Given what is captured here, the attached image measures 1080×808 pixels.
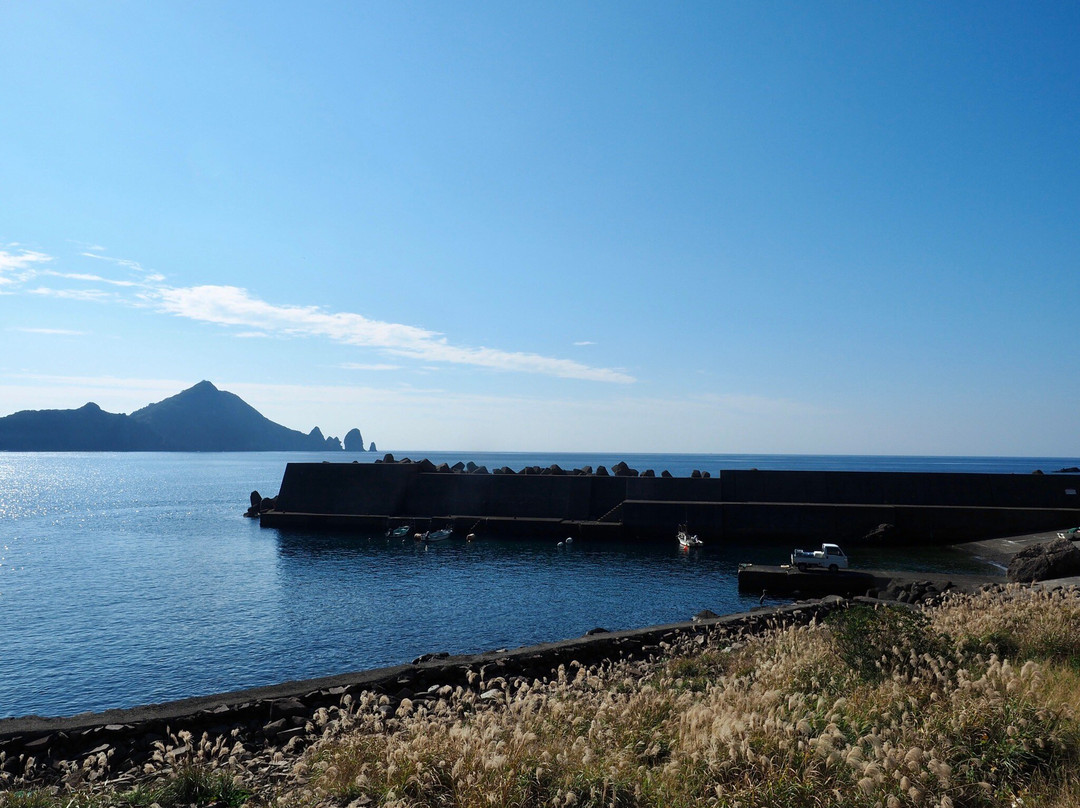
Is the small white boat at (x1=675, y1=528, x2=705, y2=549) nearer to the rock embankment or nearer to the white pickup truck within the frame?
the white pickup truck

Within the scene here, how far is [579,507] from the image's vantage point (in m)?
47.1

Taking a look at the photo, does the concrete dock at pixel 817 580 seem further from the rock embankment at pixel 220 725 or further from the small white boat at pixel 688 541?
the rock embankment at pixel 220 725

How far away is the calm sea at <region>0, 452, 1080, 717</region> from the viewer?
17922mm

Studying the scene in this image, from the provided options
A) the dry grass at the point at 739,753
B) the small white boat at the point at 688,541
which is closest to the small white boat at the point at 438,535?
the small white boat at the point at 688,541

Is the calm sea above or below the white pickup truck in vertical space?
below

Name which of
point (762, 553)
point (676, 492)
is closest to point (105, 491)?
point (676, 492)

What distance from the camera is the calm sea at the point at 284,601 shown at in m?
17.9

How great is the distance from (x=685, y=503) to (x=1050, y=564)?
854 inches

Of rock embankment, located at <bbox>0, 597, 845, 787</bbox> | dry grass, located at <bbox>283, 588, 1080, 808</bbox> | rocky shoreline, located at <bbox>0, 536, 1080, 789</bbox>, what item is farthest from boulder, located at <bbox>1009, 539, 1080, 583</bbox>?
dry grass, located at <bbox>283, 588, 1080, 808</bbox>

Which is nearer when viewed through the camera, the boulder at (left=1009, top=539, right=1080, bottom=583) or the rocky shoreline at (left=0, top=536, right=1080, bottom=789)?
the rocky shoreline at (left=0, top=536, right=1080, bottom=789)

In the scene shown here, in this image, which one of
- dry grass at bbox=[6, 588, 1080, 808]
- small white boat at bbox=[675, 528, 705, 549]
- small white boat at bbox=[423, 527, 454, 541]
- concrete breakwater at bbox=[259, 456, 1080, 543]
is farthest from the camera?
small white boat at bbox=[423, 527, 454, 541]

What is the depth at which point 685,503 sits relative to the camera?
42906 millimetres

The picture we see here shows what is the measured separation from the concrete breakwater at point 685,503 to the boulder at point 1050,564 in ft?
49.0

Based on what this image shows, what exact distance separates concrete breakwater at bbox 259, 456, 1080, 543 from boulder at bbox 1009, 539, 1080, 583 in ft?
49.0
